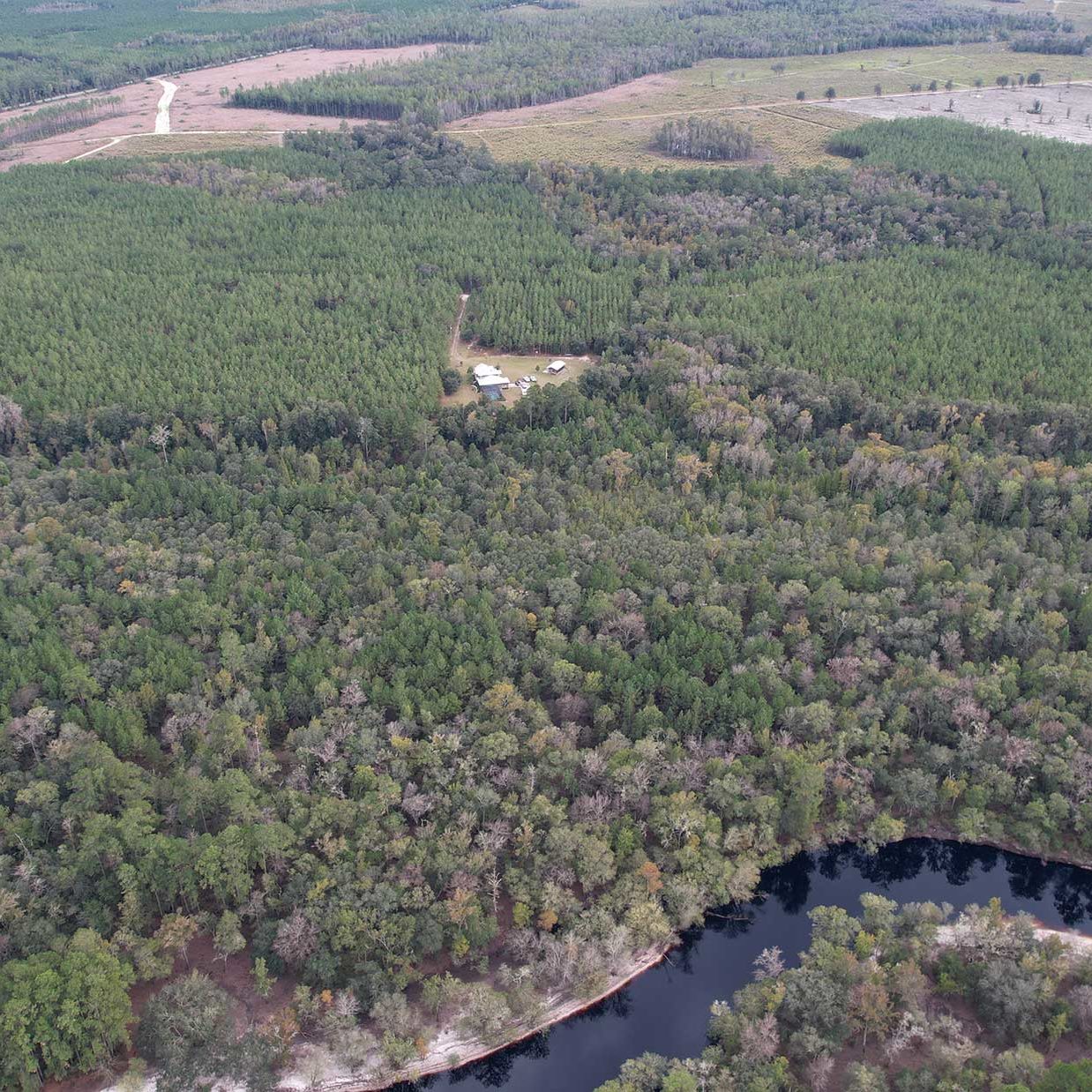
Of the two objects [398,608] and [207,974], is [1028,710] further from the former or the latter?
[207,974]

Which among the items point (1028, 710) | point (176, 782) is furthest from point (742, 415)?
point (176, 782)

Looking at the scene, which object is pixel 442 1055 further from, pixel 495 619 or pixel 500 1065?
pixel 495 619

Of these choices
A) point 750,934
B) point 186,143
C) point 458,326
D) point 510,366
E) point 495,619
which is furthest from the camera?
point 186,143

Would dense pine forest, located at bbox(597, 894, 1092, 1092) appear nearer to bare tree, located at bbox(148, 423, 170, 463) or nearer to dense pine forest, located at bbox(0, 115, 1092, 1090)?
dense pine forest, located at bbox(0, 115, 1092, 1090)

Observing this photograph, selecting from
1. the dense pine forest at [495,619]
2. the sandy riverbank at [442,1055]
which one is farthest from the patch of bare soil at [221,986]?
the sandy riverbank at [442,1055]

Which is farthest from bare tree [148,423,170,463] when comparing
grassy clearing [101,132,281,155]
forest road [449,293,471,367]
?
grassy clearing [101,132,281,155]

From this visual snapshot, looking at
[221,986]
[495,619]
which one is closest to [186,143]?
[495,619]

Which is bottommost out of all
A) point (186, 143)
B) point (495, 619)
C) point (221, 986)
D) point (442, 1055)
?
point (442, 1055)

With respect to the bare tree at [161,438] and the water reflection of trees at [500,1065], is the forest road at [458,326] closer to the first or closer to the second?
the bare tree at [161,438]
